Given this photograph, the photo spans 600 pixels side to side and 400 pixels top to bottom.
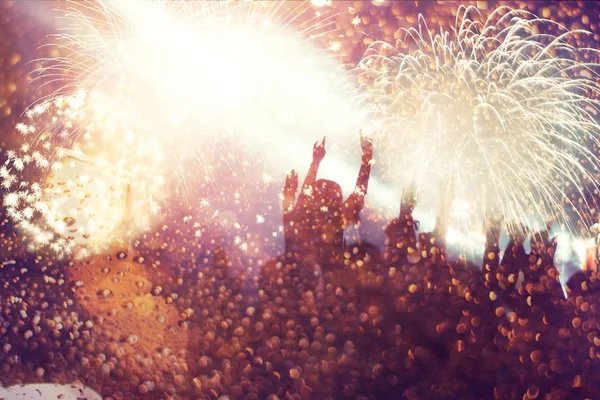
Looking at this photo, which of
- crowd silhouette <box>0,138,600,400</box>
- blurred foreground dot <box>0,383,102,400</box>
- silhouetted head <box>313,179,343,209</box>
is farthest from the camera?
silhouetted head <box>313,179,343,209</box>

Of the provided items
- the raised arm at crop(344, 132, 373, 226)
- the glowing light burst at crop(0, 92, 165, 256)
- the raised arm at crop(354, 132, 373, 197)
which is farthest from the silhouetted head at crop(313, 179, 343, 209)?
the glowing light burst at crop(0, 92, 165, 256)

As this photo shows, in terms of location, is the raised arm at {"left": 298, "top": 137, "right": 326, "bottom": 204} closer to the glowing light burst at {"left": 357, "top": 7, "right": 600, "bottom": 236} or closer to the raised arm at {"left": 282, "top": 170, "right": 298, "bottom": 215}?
the raised arm at {"left": 282, "top": 170, "right": 298, "bottom": 215}

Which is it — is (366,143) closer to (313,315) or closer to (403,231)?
(403,231)

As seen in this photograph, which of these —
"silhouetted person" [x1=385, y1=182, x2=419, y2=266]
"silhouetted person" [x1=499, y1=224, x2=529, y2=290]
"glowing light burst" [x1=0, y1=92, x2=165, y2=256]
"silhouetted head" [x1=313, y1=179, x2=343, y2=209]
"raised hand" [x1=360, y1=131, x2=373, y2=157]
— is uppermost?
"glowing light burst" [x1=0, y1=92, x2=165, y2=256]

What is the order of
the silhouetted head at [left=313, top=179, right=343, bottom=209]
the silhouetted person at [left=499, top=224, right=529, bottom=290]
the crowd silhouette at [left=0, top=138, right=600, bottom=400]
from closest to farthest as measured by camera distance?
the crowd silhouette at [left=0, top=138, right=600, bottom=400]
the silhouetted person at [left=499, top=224, right=529, bottom=290]
the silhouetted head at [left=313, top=179, right=343, bottom=209]

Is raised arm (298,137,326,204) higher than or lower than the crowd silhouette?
higher

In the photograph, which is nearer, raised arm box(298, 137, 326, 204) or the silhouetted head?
raised arm box(298, 137, 326, 204)

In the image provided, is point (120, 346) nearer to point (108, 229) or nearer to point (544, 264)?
point (108, 229)
